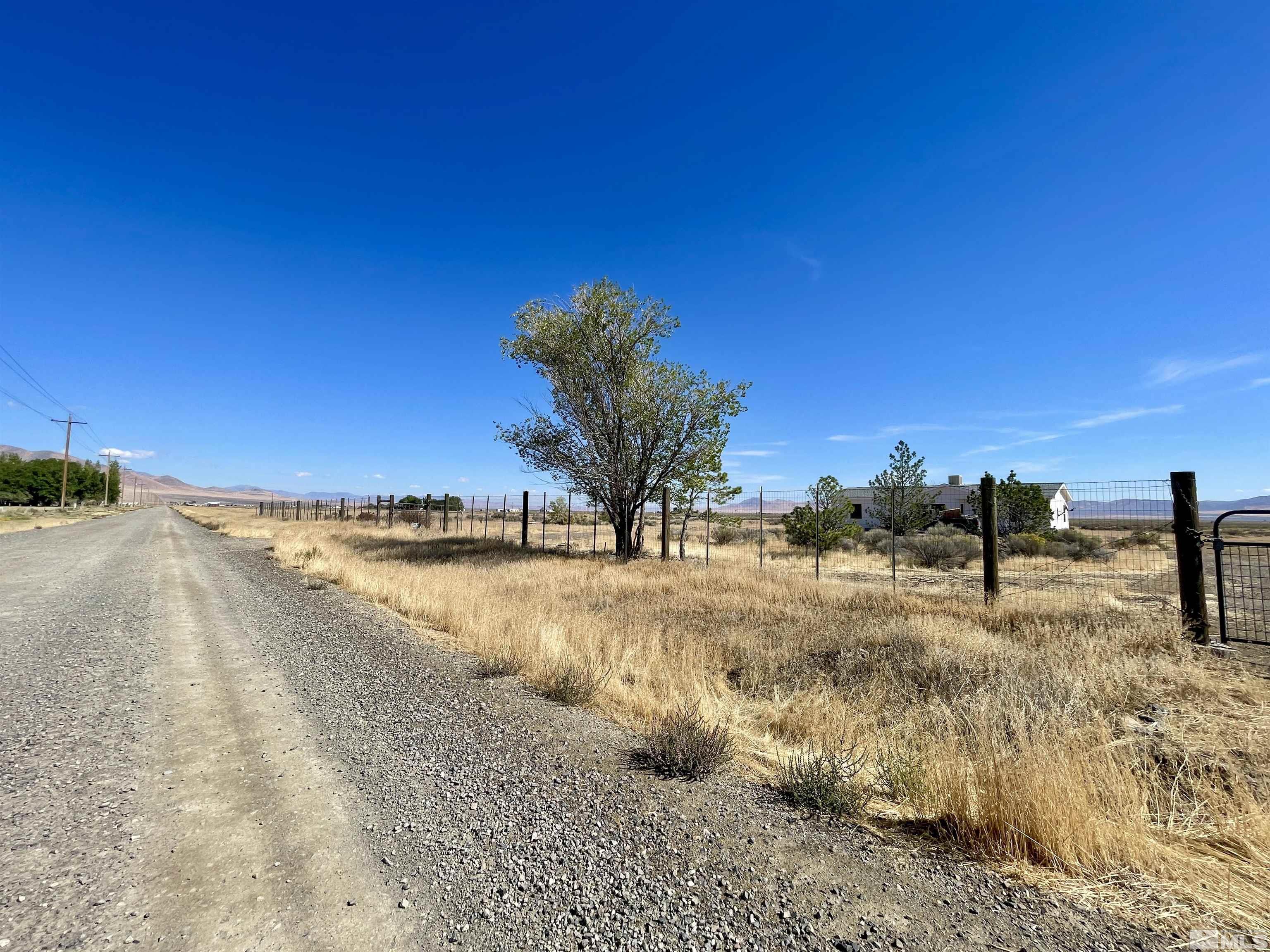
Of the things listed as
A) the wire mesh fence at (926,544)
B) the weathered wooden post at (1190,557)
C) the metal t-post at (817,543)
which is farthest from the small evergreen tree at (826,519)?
the weathered wooden post at (1190,557)

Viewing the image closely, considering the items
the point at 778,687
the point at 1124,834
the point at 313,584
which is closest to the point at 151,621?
the point at 313,584

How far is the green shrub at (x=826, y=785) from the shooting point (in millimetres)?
3398

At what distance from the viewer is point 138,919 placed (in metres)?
2.33

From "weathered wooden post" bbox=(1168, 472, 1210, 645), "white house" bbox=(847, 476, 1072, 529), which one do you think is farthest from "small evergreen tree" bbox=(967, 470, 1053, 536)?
"weathered wooden post" bbox=(1168, 472, 1210, 645)

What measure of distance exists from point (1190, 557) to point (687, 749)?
802 centimetres

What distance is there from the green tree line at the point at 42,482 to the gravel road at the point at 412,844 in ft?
350

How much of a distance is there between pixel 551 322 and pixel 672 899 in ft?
59.3

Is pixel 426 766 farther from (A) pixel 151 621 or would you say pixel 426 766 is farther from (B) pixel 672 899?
(A) pixel 151 621

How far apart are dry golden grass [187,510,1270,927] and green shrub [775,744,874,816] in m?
0.21

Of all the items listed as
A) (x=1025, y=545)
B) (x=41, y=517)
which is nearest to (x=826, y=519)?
(x=1025, y=545)

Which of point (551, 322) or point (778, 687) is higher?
point (551, 322)

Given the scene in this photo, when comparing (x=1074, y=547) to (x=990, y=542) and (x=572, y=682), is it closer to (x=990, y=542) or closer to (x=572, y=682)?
(x=990, y=542)

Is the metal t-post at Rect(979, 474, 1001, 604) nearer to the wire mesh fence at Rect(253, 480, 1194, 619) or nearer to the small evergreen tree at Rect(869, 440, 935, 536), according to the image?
the wire mesh fence at Rect(253, 480, 1194, 619)

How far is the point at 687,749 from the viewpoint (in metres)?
3.99
